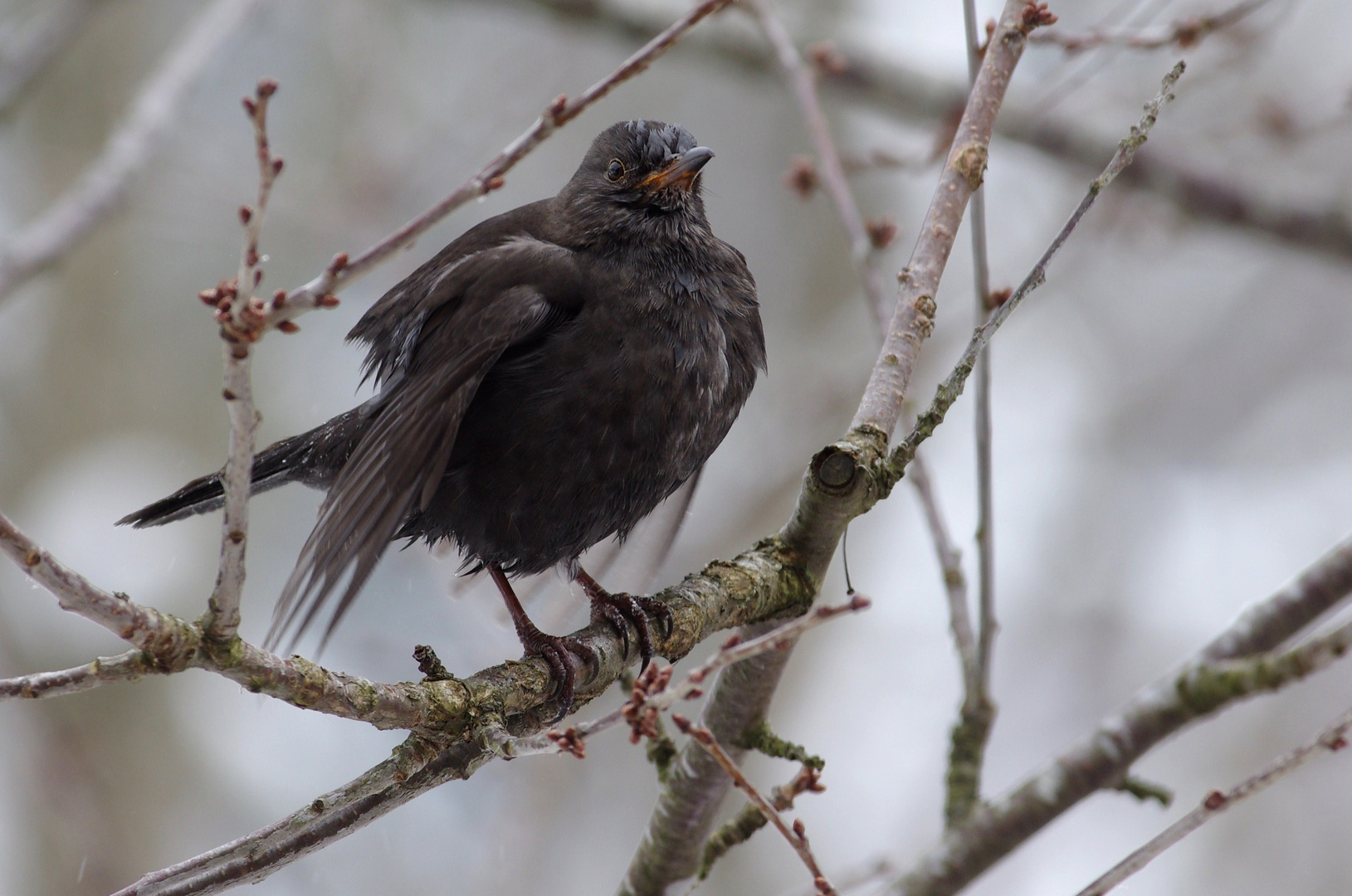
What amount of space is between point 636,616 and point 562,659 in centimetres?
30

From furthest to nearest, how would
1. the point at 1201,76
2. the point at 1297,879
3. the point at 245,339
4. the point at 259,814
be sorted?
1. the point at 1297,879
2. the point at 259,814
3. the point at 1201,76
4. the point at 245,339

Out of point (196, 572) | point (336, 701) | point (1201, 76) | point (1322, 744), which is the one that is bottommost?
point (1322, 744)

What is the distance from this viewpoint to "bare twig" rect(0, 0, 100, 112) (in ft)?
15.5

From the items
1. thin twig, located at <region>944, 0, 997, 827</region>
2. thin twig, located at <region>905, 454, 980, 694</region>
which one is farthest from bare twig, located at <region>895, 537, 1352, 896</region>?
thin twig, located at <region>905, 454, 980, 694</region>

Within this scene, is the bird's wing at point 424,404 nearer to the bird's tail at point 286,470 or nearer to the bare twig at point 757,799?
the bird's tail at point 286,470

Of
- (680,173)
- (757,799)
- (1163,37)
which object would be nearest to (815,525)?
(757,799)

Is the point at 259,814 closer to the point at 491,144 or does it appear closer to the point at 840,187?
the point at 491,144

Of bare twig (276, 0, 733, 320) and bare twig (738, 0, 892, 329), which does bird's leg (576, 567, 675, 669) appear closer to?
bare twig (738, 0, 892, 329)

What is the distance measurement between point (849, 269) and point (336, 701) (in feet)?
28.6

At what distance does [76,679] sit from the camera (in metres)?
1.62

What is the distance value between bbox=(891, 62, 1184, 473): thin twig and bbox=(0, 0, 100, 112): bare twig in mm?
4025

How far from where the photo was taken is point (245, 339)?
1.49 meters

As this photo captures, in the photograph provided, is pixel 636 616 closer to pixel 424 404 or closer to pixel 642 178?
pixel 424 404

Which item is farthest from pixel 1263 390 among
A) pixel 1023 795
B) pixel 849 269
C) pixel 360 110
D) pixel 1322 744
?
pixel 1322 744
